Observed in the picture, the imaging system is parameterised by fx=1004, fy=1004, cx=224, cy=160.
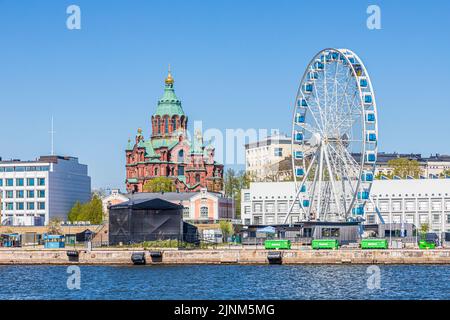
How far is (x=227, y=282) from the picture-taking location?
7350cm

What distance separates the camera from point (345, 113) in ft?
344

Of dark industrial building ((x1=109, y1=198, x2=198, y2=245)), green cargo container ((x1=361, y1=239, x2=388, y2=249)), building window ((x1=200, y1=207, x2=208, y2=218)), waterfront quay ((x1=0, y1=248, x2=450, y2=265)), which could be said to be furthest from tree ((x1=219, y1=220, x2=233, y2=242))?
green cargo container ((x1=361, y1=239, x2=388, y2=249))

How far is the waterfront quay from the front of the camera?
9344 cm

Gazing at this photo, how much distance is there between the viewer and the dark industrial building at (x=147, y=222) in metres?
110

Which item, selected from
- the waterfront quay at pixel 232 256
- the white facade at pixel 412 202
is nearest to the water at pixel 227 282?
the waterfront quay at pixel 232 256

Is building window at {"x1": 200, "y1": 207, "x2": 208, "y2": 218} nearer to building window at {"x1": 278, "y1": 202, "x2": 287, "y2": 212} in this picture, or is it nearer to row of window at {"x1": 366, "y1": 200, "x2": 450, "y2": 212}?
building window at {"x1": 278, "y1": 202, "x2": 287, "y2": 212}

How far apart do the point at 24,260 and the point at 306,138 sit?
3460cm

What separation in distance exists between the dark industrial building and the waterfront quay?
9058mm

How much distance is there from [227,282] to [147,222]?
1499 inches

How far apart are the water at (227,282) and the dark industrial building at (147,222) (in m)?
15.8

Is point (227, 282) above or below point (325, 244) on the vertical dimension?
below

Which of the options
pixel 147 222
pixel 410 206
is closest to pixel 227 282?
pixel 147 222

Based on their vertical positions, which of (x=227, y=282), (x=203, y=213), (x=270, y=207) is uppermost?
(x=270, y=207)

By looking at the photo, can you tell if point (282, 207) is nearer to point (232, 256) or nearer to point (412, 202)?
point (412, 202)
